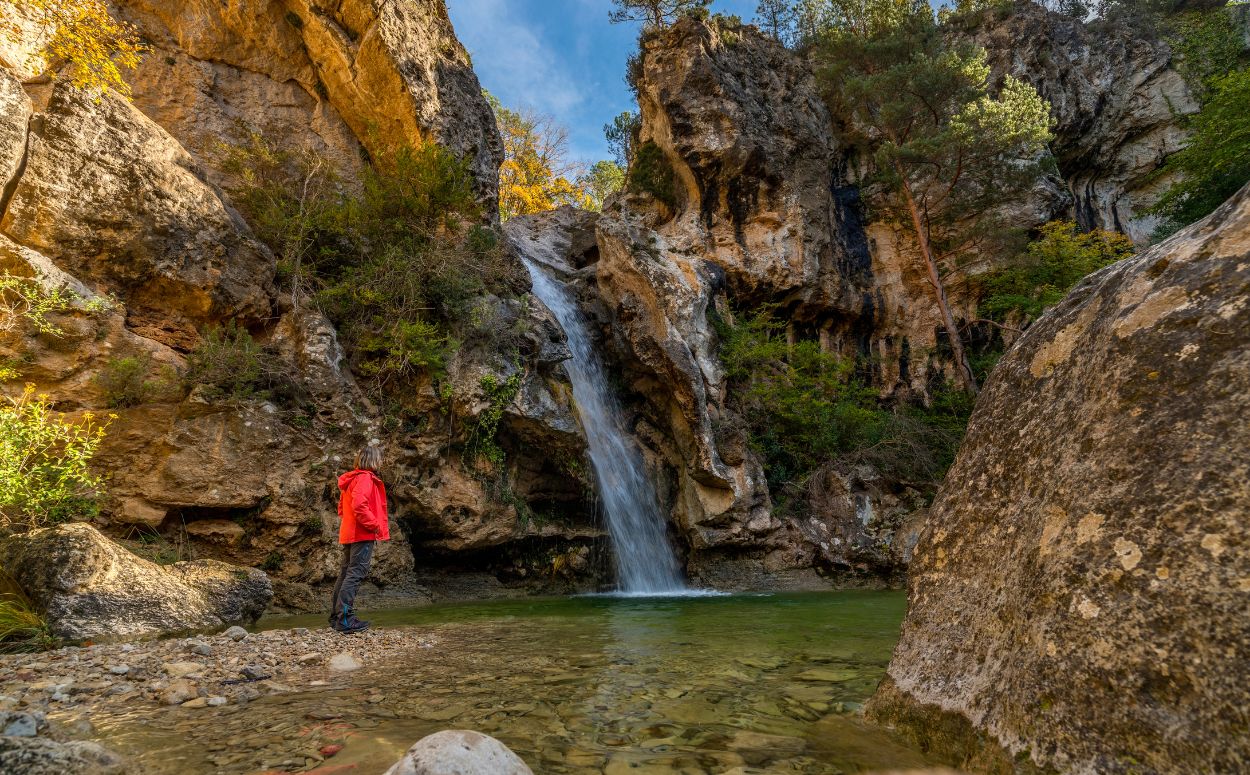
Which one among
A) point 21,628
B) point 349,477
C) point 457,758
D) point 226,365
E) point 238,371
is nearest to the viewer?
point 457,758

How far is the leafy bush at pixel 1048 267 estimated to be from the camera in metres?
15.6

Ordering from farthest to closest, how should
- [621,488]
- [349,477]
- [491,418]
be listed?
[621,488]
[491,418]
[349,477]

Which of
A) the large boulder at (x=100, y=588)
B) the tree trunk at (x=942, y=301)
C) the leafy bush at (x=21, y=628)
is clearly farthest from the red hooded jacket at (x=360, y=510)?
the tree trunk at (x=942, y=301)

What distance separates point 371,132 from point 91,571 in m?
10.1

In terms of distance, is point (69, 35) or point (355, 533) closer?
point (355, 533)

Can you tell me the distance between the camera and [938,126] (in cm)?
1661

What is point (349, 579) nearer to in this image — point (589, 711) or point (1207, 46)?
point (589, 711)

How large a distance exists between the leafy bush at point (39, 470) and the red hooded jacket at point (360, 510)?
2925 millimetres

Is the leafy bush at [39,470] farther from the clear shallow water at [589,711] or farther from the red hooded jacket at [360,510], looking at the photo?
the clear shallow water at [589,711]

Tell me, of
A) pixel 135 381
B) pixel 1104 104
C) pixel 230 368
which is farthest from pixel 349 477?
pixel 1104 104

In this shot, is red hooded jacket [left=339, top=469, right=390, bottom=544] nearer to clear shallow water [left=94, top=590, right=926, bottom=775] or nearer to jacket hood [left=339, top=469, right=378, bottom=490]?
jacket hood [left=339, top=469, right=378, bottom=490]

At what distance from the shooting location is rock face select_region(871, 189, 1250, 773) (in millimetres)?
1477

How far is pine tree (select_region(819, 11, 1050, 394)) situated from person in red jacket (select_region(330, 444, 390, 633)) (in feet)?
51.1

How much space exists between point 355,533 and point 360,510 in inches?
9.5
